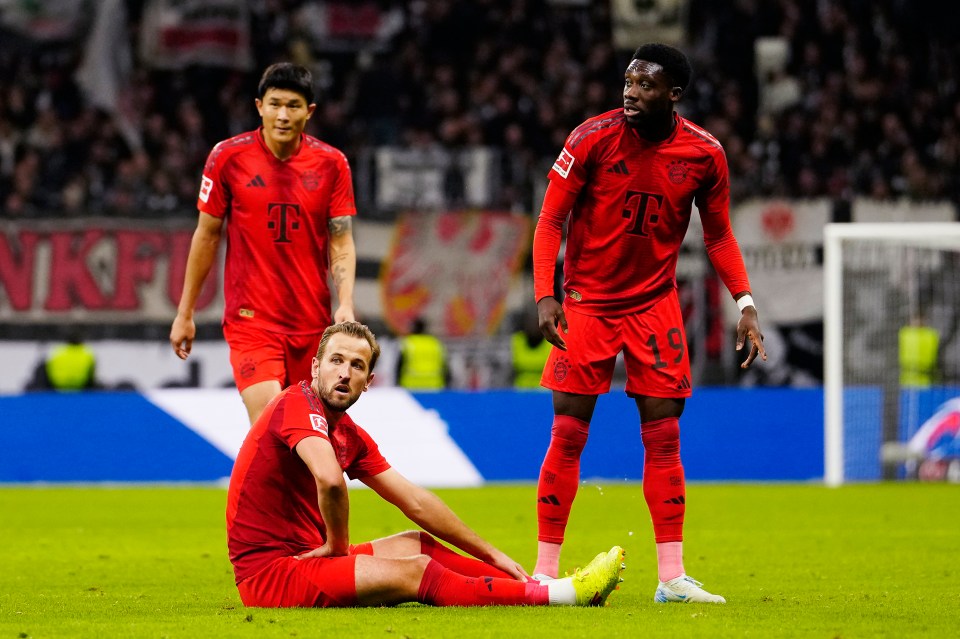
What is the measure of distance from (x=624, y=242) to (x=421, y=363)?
33.4 feet

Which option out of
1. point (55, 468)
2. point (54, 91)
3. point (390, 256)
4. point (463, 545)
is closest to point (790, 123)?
point (390, 256)

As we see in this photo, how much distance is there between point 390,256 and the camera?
717 inches

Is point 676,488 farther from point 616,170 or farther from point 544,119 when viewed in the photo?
point 544,119

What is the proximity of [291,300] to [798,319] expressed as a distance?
12.0m

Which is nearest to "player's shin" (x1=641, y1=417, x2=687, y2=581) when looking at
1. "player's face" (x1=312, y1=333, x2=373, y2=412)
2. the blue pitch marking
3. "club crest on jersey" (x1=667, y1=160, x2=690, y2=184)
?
"club crest on jersey" (x1=667, y1=160, x2=690, y2=184)

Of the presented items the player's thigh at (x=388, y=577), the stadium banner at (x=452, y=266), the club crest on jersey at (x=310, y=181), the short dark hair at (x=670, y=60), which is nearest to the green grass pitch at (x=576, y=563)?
the player's thigh at (x=388, y=577)

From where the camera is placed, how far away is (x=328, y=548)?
5.43 m

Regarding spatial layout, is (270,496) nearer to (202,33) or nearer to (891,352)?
(891,352)

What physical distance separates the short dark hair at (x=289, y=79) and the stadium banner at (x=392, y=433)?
706cm

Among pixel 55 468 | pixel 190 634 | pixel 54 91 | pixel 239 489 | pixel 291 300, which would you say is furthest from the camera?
pixel 54 91

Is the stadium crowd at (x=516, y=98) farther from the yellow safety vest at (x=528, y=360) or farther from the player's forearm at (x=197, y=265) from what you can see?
the player's forearm at (x=197, y=265)

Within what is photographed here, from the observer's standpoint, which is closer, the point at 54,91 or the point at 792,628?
the point at 792,628

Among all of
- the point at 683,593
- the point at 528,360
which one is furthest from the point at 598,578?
the point at 528,360

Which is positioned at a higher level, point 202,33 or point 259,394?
point 202,33
